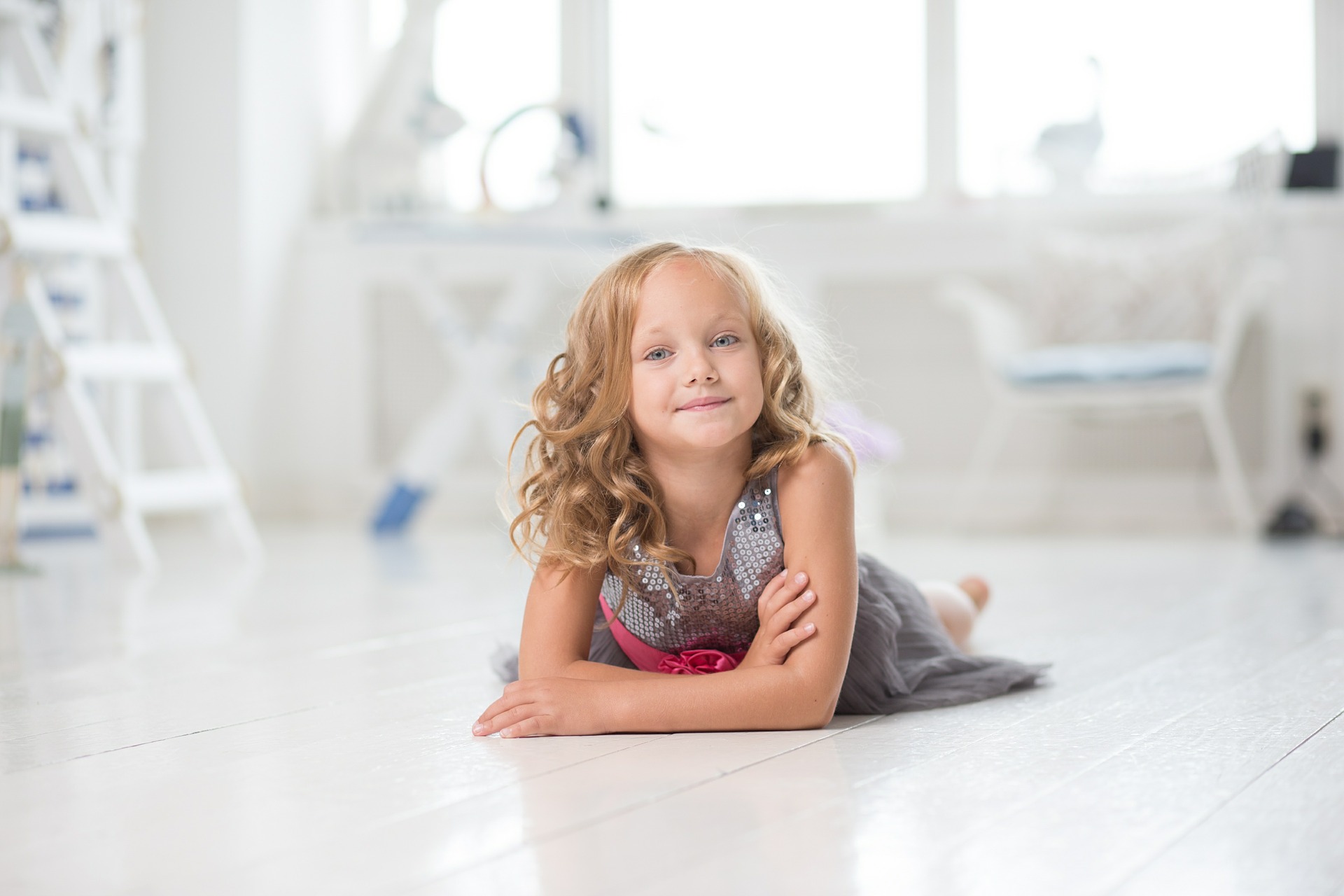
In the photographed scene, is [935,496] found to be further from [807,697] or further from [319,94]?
[807,697]

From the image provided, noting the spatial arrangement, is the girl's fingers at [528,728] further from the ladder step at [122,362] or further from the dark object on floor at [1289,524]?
the dark object on floor at [1289,524]

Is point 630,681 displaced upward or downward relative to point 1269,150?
downward

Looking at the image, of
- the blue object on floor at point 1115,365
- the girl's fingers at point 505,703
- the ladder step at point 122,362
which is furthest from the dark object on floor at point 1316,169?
the girl's fingers at point 505,703

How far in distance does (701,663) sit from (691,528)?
0.12 metres

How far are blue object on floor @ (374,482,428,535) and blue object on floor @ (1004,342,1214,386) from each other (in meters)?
1.49

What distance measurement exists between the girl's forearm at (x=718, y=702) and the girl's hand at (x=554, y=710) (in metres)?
0.01

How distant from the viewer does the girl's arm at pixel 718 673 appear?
110 centimetres

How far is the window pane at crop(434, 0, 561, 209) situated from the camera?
13.5 feet

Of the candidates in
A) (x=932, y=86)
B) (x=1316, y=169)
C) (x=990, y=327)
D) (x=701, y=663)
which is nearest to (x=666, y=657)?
(x=701, y=663)

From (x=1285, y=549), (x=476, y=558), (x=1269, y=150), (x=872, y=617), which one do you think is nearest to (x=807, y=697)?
(x=872, y=617)

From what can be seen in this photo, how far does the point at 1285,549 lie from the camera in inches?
111

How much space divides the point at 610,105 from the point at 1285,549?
2.41 meters

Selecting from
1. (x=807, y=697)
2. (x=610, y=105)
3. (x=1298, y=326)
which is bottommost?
(x=807, y=697)

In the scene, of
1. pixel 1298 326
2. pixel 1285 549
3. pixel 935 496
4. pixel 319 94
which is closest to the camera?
pixel 1285 549
